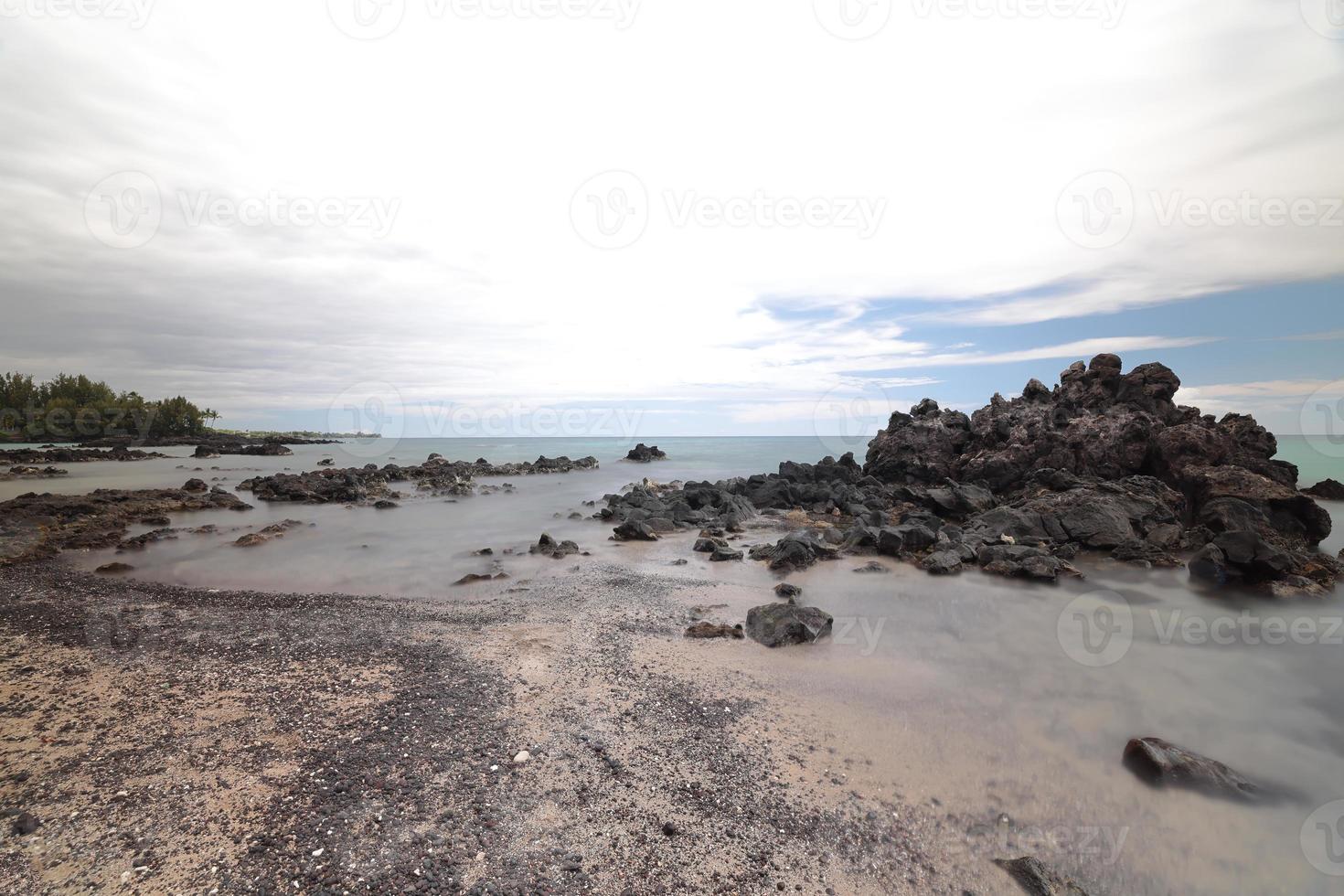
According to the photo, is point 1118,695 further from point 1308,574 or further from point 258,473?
point 258,473

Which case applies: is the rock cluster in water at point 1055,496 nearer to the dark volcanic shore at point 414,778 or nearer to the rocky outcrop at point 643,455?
the dark volcanic shore at point 414,778

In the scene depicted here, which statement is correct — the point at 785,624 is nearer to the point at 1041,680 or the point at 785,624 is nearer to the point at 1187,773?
the point at 1041,680

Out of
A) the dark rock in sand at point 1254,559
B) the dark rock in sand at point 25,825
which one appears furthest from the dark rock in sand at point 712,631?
the dark rock in sand at point 1254,559

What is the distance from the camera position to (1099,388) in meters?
28.1

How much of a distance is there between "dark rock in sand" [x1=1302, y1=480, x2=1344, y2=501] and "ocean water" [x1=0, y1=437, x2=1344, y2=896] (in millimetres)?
17758

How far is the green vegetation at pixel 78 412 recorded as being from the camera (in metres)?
72.9

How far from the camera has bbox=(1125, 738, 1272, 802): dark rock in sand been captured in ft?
22.7

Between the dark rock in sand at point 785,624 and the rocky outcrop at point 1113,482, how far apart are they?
7146 millimetres

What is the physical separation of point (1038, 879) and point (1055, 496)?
1995cm

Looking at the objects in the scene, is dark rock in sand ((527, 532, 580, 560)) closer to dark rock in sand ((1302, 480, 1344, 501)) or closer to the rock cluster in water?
the rock cluster in water

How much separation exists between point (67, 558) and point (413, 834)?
19.0 m

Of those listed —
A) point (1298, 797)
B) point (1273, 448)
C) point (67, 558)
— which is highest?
point (1273, 448)

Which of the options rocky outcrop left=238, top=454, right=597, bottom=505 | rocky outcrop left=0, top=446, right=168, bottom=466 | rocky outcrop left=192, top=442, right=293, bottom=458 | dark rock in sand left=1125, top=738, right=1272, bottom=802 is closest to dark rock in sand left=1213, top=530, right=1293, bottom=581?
dark rock in sand left=1125, top=738, right=1272, bottom=802

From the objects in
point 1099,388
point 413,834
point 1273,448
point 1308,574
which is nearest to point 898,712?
point 413,834
